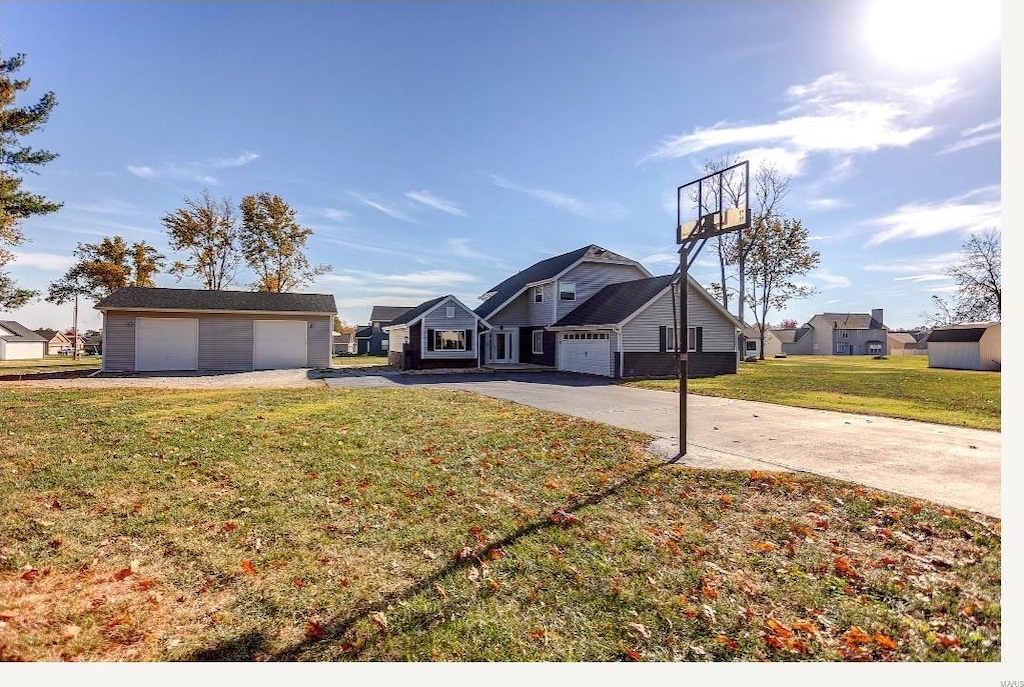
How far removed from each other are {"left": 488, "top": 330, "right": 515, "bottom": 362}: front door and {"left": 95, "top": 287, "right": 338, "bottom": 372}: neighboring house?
10.2m

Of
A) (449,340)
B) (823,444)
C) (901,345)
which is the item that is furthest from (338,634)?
(901,345)

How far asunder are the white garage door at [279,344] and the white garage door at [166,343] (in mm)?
2782

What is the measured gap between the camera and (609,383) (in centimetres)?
2056

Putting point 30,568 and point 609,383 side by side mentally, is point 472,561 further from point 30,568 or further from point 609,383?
point 609,383

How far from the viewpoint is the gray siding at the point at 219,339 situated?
23.6m

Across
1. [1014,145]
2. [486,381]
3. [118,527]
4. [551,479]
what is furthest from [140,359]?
[1014,145]

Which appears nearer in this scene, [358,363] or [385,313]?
[358,363]

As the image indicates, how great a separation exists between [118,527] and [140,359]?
2428 cm

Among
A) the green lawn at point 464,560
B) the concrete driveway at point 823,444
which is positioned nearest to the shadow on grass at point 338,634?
the green lawn at point 464,560

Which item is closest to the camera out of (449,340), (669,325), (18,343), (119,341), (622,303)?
(119,341)

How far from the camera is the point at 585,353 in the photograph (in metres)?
25.8

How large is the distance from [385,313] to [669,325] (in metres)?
40.2

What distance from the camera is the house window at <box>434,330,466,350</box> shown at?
27.7m

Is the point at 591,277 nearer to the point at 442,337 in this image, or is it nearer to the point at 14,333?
the point at 442,337
